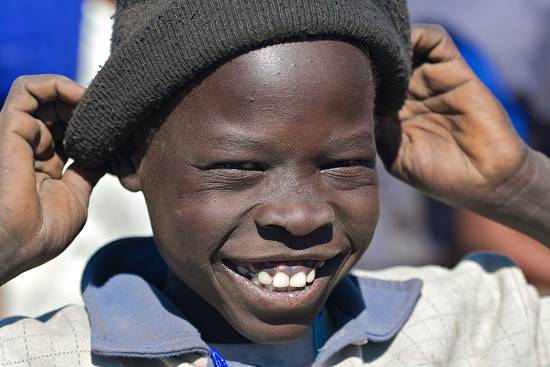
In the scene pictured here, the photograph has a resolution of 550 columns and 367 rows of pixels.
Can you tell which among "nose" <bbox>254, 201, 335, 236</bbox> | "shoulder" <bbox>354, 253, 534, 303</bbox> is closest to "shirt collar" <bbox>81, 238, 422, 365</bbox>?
"shoulder" <bbox>354, 253, 534, 303</bbox>

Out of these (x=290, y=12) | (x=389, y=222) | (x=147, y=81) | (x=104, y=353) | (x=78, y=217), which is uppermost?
(x=290, y=12)

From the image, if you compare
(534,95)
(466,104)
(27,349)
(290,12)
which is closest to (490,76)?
(534,95)

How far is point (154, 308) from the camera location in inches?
89.4

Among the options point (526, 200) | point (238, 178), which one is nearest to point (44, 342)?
point (238, 178)

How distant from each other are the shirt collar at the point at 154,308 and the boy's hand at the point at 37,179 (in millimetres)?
179

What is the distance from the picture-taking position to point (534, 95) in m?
4.14

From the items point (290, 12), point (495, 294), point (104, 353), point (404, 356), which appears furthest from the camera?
point (495, 294)

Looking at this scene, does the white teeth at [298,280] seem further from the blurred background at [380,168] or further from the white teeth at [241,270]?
the blurred background at [380,168]

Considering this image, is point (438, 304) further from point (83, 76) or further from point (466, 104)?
point (83, 76)

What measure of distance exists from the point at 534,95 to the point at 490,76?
262 millimetres

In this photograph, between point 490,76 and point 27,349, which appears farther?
point 490,76

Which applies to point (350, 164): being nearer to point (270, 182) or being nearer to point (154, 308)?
point (270, 182)

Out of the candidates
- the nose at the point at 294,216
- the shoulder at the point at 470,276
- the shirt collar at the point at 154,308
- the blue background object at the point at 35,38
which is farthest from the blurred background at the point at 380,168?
the nose at the point at 294,216

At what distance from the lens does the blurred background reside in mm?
4035
